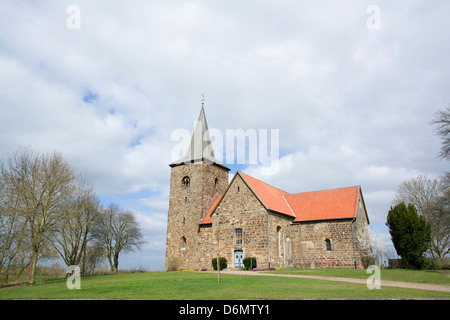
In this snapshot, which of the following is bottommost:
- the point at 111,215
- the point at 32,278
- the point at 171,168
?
the point at 32,278

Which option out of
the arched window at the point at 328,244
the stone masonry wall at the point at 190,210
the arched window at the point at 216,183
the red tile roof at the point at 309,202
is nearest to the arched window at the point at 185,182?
the stone masonry wall at the point at 190,210

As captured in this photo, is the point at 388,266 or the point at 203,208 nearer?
the point at 388,266

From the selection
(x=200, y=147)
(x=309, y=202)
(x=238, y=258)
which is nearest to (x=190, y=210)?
(x=200, y=147)

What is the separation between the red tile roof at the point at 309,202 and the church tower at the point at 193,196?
1.74 metres

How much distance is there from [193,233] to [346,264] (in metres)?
15.6

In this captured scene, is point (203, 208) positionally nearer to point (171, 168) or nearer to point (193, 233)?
point (193, 233)

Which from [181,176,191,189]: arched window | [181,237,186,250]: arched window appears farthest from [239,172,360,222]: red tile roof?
[181,237,186,250]: arched window

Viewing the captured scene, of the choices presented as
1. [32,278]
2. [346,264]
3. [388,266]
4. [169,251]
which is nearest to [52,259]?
[32,278]

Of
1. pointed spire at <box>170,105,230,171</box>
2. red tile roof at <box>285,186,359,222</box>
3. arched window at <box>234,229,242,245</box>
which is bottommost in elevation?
arched window at <box>234,229,242,245</box>

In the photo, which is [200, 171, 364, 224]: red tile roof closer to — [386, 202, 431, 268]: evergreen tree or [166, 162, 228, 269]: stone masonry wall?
[166, 162, 228, 269]: stone masonry wall

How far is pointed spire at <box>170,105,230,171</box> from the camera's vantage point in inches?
1519

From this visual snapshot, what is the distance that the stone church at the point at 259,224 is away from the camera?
28.9 meters

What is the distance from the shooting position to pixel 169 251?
3669 cm
